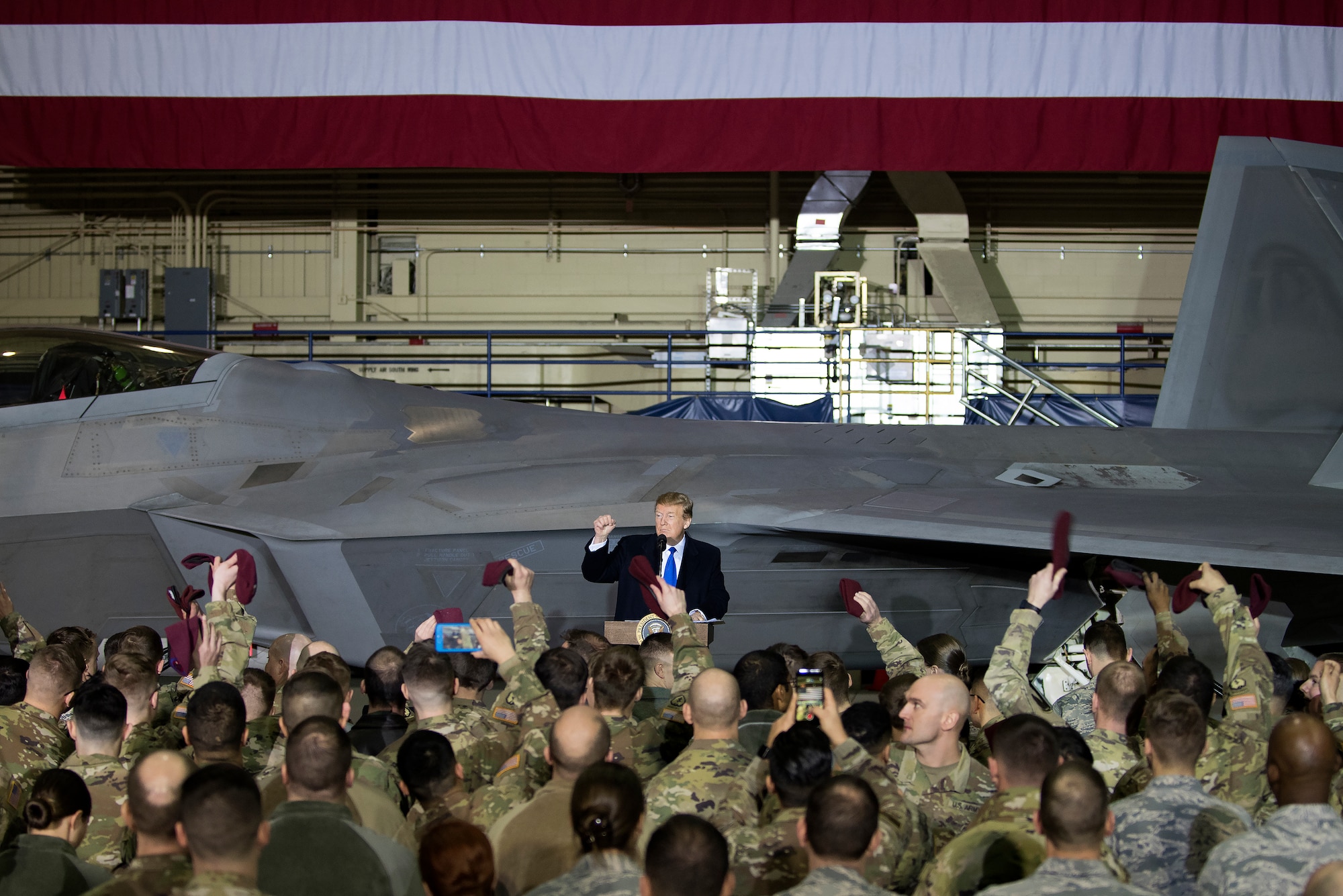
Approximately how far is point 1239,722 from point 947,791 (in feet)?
3.67

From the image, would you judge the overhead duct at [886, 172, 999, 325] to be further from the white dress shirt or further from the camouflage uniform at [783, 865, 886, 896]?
the camouflage uniform at [783, 865, 886, 896]

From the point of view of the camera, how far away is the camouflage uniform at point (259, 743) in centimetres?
426

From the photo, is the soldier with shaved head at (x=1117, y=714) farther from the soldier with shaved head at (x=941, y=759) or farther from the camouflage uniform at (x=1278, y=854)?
the camouflage uniform at (x=1278, y=854)

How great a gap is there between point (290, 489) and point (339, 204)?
44.5 ft

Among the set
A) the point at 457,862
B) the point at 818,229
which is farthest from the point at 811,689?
the point at 818,229

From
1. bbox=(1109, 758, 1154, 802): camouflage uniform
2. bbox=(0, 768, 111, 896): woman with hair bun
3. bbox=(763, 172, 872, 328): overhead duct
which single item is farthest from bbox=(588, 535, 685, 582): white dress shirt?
bbox=(763, 172, 872, 328): overhead duct

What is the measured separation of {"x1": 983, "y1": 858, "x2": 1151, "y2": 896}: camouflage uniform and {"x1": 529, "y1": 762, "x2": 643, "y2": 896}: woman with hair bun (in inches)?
30.5

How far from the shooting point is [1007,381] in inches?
709

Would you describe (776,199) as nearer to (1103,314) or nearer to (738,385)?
(738,385)

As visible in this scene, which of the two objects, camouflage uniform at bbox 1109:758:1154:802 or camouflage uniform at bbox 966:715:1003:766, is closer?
camouflage uniform at bbox 1109:758:1154:802

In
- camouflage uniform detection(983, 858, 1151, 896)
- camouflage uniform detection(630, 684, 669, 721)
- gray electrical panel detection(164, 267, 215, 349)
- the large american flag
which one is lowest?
camouflage uniform detection(630, 684, 669, 721)

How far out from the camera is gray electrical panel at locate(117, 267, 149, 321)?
61.5 feet

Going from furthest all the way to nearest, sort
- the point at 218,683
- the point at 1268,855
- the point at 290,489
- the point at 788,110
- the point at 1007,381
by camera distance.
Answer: the point at 1007,381 → the point at 788,110 → the point at 290,489 → the point at 218,683 → the point at 1268,855

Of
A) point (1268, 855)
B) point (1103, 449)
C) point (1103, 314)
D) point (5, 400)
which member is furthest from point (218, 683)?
point (1103, 314)
